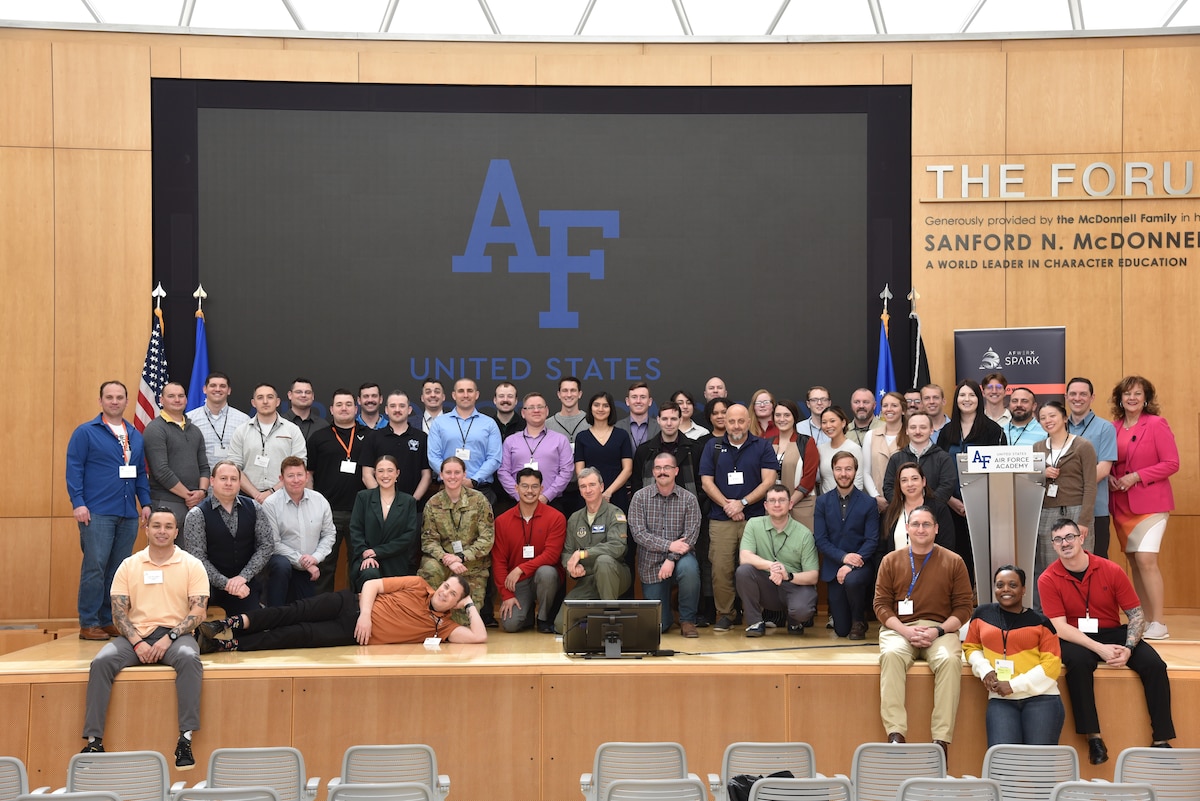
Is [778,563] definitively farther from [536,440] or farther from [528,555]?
[536,440]

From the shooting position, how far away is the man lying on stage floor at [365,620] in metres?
6.88

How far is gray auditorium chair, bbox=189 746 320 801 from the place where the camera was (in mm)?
4559

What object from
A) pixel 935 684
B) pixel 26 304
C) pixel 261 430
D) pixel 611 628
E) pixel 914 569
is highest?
pixel 26 304

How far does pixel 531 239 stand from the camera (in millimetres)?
9789

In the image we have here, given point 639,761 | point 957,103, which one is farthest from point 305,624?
point 957,103

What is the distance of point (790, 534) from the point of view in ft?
25.0

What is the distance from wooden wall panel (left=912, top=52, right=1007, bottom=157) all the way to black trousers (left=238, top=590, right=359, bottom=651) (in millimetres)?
6181

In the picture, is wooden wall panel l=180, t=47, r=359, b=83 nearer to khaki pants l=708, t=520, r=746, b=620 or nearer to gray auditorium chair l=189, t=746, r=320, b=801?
khaki pants l=708, t=520, r=746, b=620

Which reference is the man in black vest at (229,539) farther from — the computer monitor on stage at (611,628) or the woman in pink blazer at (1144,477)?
the woman in pink blazer at (1144,477)

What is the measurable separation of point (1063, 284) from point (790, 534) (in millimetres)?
3879

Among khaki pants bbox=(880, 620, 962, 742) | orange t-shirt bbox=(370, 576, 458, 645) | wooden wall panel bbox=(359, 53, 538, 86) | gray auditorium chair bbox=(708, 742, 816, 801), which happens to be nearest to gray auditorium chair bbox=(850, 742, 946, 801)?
gray auditorium chair bbox=(708, 742, 816, 801)

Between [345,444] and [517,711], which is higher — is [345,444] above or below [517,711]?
above

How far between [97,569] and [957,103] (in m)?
7.78

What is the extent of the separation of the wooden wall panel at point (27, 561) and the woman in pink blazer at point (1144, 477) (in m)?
8.35
